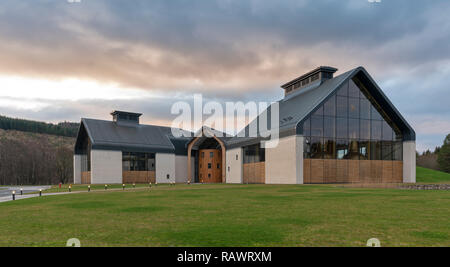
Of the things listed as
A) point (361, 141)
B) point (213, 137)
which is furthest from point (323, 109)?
point (213, 137)

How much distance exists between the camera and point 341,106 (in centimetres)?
4188

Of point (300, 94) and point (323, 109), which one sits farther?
point (300, 94)

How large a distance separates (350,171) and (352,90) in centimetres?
1025

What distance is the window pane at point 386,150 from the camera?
143ft

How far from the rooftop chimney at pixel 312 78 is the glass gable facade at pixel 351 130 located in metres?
6.91

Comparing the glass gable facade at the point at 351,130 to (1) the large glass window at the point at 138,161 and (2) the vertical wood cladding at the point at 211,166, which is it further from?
(1) the large glass window at the point at 138,161

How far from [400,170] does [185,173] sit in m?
40.5

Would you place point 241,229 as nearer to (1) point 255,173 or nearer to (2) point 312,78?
(1) point 255,173

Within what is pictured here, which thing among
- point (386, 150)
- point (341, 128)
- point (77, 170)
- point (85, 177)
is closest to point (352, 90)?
point (341, 128)

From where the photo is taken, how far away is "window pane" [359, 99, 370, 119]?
1690 inches

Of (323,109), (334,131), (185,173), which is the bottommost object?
(185,173)

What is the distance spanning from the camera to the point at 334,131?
40781 mm

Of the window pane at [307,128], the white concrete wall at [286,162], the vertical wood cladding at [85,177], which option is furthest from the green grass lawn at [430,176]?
the vertical wood cladding at [85,177]

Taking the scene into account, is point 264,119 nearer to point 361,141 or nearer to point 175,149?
point 361,141
